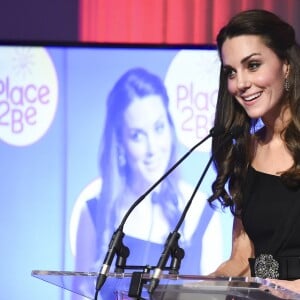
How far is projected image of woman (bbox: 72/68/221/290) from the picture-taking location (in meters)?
3.45

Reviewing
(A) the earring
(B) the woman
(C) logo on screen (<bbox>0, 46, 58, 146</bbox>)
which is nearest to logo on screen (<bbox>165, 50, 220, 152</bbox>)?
(C) logo on screen (<bbox>0, 46, 58, 146</bbox>)

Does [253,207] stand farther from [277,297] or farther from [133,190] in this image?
[133,190]

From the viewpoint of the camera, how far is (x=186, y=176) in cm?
346

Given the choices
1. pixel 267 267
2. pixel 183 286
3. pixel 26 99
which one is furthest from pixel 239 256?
pixel 26 99

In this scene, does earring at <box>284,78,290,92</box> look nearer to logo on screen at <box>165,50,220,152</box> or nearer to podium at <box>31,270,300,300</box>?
podium at <box>31,270,300,300</box>

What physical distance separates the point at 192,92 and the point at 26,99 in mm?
761

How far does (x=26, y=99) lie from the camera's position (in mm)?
3533

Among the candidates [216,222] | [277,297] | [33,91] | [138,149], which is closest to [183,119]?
[138,149]

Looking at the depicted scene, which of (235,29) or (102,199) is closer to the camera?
(235,29)

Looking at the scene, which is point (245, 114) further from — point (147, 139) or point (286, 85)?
point (147, 139)

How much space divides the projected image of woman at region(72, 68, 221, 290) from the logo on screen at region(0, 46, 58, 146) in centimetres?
29

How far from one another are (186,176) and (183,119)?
0.26 meters

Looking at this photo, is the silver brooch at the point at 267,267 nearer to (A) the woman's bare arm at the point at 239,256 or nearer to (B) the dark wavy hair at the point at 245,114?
(A) the woman's bare arm at the point at 239,256

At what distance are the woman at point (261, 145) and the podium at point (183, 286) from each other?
1.68 ft
